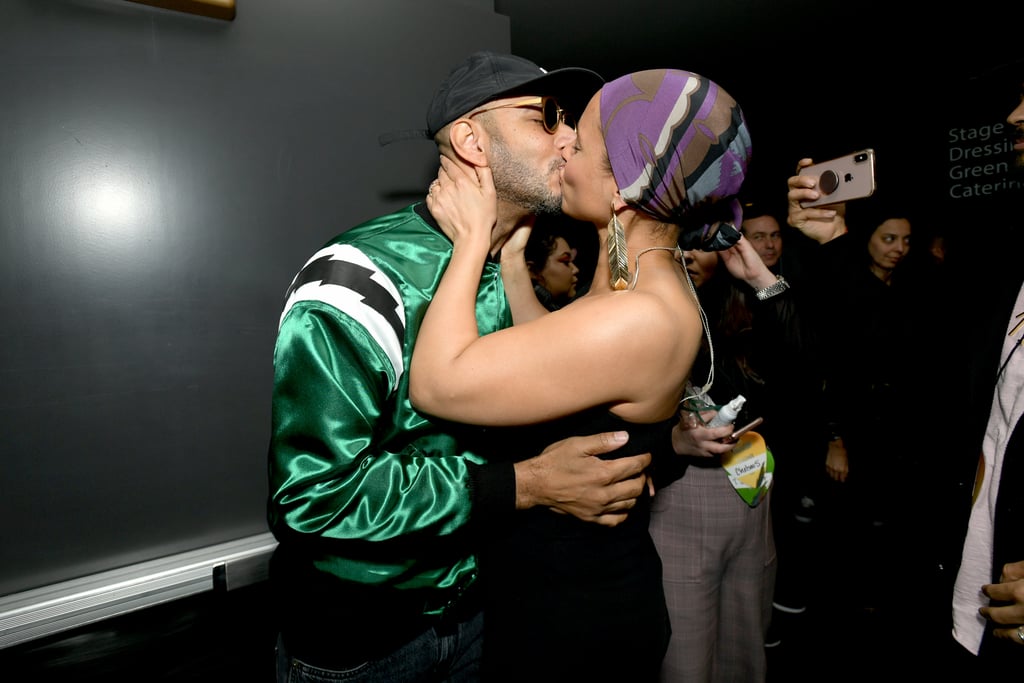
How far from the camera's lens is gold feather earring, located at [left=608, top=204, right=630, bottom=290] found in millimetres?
1153

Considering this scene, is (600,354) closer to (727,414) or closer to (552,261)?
(727,414)

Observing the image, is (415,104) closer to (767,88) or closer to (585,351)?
(585,351)

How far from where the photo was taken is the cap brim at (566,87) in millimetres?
1453

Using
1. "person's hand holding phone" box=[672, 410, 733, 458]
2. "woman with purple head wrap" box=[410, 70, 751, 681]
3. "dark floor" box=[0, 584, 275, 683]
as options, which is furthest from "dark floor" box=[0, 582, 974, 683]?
"woman with purple head wrap" box=[410, 70, 751, 681]

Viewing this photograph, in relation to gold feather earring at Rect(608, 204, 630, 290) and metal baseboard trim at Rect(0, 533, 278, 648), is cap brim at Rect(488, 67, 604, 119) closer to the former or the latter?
gold feather earring at Rect(608, 204, 630, 290)

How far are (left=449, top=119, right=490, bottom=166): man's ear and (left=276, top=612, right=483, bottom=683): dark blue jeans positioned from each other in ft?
4.17

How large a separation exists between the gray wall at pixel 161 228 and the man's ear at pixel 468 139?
3.55 ft

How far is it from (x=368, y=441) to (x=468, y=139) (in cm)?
90

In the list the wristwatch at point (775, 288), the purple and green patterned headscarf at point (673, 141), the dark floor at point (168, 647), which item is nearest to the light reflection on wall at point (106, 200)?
the dark floor at point (168, 647)

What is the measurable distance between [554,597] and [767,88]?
18.8 feet

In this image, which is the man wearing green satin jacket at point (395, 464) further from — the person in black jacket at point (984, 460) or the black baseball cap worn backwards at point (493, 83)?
the person in black jacket at point (984, 460)

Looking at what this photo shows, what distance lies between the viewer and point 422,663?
4.19ft

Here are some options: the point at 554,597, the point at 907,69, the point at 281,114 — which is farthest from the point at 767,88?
the point at 554,597

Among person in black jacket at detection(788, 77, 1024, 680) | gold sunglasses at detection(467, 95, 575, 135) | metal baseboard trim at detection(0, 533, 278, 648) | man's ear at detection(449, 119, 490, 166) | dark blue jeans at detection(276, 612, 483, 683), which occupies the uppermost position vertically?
gold sunglasses at detection(467, 95, 575, 135)
